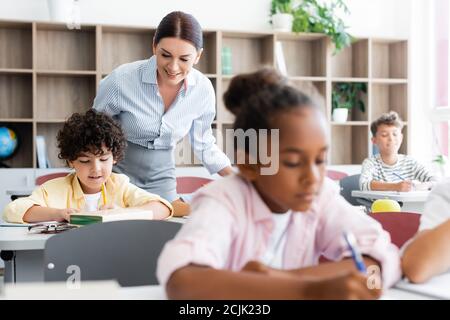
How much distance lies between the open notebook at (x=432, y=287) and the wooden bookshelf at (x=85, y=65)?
3450mm

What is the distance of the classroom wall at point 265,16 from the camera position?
16.4ft

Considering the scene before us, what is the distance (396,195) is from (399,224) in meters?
1.97

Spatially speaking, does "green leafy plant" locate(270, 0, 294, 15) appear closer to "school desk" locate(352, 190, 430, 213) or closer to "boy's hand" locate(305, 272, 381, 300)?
"school desk" locate(352, 190, 430, 213)

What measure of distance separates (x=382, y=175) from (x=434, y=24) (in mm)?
2124

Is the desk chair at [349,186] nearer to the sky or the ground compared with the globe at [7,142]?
nearer to the ground

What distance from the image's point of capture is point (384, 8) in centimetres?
581

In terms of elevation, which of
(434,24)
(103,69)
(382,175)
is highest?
(434,24)

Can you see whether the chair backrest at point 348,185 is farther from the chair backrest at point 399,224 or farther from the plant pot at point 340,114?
the chair backrest at point 399,224

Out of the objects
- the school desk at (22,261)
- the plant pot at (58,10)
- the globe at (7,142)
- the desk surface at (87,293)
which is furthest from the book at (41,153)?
the desk surface at (87,293)

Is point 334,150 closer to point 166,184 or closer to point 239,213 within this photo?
point 166,184

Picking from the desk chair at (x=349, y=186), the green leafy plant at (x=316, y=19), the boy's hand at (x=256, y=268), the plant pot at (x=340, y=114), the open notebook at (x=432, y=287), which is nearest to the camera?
the boy's hand at (x=256, y=268)

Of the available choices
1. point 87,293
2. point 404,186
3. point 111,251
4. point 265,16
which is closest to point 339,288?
point 87,293

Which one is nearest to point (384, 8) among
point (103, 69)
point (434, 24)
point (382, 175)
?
point (434, 24)

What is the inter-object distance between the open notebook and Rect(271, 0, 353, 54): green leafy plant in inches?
169
